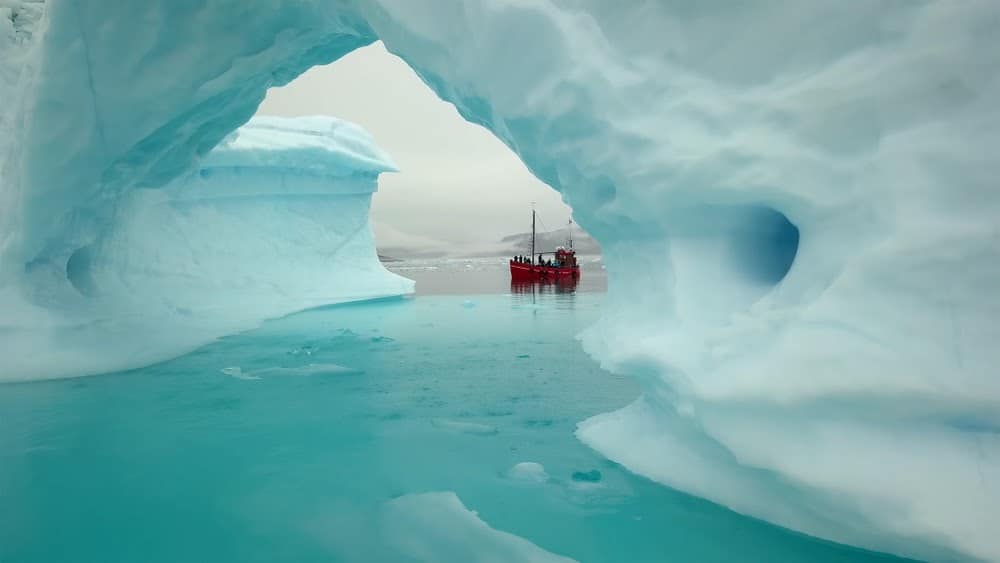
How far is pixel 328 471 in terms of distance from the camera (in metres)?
2.94

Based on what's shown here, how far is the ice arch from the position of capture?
1.80 metres

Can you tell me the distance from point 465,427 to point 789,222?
2158 mm

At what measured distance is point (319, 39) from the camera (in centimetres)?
560

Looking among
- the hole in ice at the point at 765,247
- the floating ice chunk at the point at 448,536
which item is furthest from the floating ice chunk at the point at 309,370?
the hole in ice at the point at 765,247

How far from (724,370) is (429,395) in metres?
2.73

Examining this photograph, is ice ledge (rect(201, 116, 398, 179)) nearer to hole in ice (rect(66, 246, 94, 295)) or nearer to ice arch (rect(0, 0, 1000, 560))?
hole in ice (rect(66, 246, 94, 295))

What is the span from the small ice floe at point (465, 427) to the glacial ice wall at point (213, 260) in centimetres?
406

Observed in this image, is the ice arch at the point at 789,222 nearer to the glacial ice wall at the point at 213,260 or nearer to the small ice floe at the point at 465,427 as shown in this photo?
the small ice floe at the point at 465,427

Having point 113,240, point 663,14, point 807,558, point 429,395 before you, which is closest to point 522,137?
point 663,14

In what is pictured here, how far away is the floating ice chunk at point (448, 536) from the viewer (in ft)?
6.82

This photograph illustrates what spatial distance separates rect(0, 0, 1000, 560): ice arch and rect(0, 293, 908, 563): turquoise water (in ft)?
1.15

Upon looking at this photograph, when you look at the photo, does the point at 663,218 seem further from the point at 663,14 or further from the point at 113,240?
the point at 113,240

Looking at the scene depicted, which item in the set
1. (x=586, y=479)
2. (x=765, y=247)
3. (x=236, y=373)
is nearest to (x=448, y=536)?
(x=586, y=479)

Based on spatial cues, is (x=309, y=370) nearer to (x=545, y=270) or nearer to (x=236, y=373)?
(x=236, y=373)
